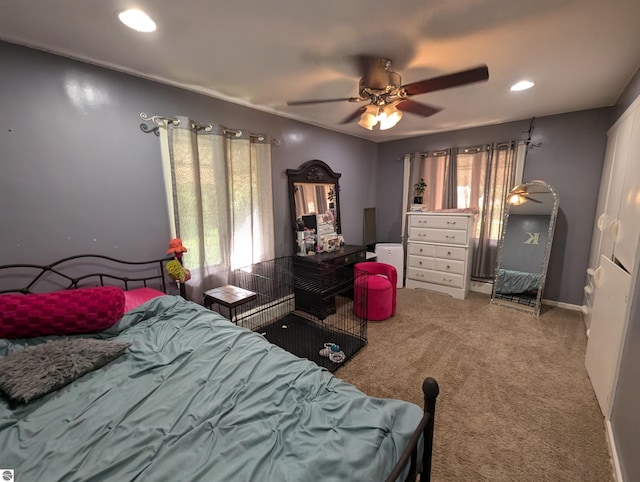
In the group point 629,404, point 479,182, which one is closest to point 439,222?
point 479,182

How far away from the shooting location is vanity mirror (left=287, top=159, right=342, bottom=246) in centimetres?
333

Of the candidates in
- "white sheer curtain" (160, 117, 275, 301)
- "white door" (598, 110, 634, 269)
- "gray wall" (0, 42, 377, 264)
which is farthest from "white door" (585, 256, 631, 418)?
"gray wall" (0, 42, 377, 264)

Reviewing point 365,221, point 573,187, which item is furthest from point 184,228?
point 573,187

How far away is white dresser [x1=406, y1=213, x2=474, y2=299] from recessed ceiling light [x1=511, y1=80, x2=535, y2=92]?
5.12 ft

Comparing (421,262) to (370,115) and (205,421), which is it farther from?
(205,421)

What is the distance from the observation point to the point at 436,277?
393cm

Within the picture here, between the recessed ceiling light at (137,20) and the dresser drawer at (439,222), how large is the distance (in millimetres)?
3592

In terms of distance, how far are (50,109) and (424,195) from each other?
429cm

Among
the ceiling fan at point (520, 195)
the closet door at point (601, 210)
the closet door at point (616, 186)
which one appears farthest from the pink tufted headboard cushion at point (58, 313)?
the ceiling fan at point (520, 195)

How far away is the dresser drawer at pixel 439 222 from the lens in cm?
363

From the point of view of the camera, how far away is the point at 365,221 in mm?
4621

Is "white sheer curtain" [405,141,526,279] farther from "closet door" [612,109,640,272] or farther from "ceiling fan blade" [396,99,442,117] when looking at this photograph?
"ceiling fan blade" [396,99,442,117]

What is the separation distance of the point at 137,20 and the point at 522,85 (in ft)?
9.59

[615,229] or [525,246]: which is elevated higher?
[615,229]
